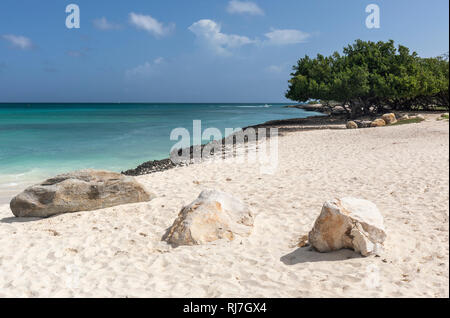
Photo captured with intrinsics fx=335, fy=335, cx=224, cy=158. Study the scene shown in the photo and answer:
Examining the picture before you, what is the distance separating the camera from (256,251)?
525 cm

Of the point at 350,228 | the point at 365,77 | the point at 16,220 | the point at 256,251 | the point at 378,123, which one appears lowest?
the point at 16,220

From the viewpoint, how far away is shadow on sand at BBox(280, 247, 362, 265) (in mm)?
4662

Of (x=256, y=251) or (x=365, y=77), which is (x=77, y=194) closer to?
(x=256, y=251)

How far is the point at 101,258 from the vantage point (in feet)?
17.6

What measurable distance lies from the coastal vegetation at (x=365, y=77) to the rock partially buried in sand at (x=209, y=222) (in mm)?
24057

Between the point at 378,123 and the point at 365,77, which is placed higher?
the point at 365,77

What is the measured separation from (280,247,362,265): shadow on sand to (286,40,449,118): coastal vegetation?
971 inches

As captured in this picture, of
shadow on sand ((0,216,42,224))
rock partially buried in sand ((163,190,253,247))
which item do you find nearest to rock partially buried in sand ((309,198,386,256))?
rock partially buried in sand ((163,190,253,247))

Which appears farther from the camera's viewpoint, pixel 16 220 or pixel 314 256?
pixel 16 220

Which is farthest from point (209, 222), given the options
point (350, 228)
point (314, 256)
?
point (350, 228)

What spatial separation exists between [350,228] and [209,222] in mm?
2320

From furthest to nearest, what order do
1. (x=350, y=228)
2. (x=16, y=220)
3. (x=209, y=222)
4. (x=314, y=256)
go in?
(x=16, y=220)
(x=209, y=222)
(x=314, y=256)
(x=350, y=228)

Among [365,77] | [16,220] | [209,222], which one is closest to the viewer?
[209,222]
